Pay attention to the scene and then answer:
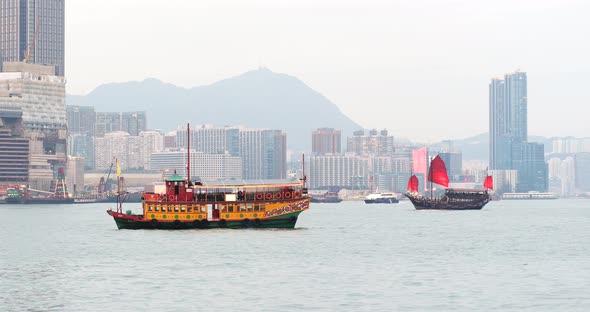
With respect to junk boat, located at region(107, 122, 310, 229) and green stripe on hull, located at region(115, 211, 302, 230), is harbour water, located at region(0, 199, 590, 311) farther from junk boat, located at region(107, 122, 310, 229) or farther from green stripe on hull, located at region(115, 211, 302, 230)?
junk boat, located at region(107, 122, 310, 229)

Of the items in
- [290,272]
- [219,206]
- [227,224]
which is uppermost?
[219,206]

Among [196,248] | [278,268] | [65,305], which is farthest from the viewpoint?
[196,248]

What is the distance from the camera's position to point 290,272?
8231 cm

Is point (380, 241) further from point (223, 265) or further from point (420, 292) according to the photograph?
point (420, 292)

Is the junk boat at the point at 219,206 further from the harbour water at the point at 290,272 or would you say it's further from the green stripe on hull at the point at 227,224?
the harbour water at the point at 290,272

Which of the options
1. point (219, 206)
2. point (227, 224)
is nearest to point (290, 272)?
point (219, 206)

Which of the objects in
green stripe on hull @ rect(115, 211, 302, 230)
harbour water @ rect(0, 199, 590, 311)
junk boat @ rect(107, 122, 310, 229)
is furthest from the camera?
green stripe on hull @ rect(115, 211, 302, 230)

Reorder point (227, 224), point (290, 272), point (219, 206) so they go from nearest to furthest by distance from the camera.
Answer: point (290, 272), point (219, 206), point (227, 224)

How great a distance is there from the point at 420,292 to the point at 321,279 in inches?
351

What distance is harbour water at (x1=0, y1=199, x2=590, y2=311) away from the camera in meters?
66.1

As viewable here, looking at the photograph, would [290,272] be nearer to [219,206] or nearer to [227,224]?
[219,206]

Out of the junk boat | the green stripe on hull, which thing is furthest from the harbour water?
the junk boat

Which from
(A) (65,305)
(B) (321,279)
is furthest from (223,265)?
(A) (65,305)

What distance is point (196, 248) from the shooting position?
337 ft
